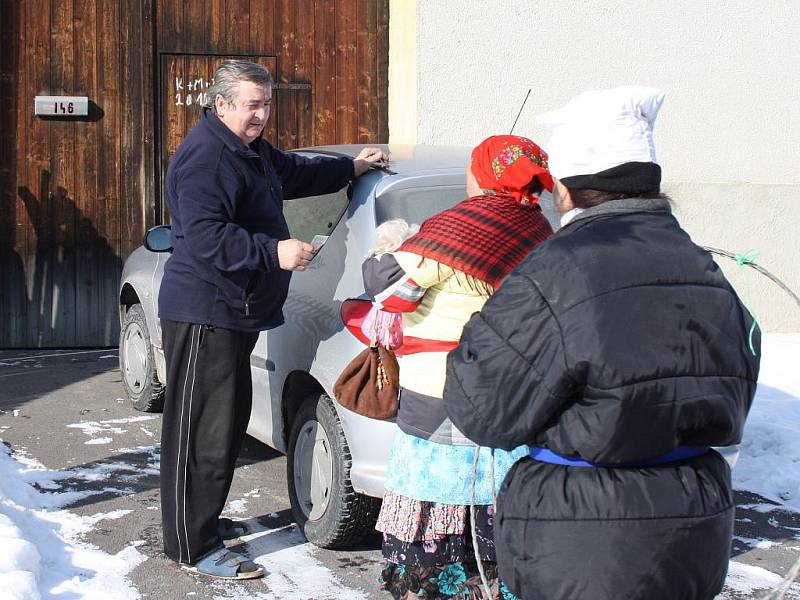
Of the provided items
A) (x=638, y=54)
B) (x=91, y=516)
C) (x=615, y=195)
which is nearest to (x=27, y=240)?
(x=91, y=516)

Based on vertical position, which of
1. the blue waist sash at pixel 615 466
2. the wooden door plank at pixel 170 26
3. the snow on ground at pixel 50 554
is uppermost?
the wooden door plank at pixel 170 26

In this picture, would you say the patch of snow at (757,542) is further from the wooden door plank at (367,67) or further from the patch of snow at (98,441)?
the wooden door plank at (367,67)

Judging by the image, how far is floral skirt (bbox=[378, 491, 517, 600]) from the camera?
10.8 feet

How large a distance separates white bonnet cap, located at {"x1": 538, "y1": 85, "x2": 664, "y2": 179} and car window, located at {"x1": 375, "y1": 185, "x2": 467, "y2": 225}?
1.99 m

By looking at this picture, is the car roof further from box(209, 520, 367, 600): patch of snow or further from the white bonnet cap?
the white bonnet cap

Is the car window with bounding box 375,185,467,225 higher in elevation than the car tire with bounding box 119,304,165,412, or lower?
higher

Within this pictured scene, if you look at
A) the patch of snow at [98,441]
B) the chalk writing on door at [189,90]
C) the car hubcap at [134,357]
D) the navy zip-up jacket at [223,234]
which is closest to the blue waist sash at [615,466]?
the navy zip-up jacket at [223,234]

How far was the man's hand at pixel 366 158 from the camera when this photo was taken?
4.52 meters

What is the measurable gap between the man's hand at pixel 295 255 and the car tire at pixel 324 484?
71 cm

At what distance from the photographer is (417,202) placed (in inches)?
172

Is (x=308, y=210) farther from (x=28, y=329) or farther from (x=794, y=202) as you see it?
(x=794, y=202)

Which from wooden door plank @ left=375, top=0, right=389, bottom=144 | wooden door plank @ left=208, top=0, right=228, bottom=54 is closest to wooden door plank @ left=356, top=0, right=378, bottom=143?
wooden door plank @ left=375, top=0, right=389, bottom=144

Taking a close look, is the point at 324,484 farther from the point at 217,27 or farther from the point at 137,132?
the point at 217,27

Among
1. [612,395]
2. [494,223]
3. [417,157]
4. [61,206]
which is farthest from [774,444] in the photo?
[61,206]
